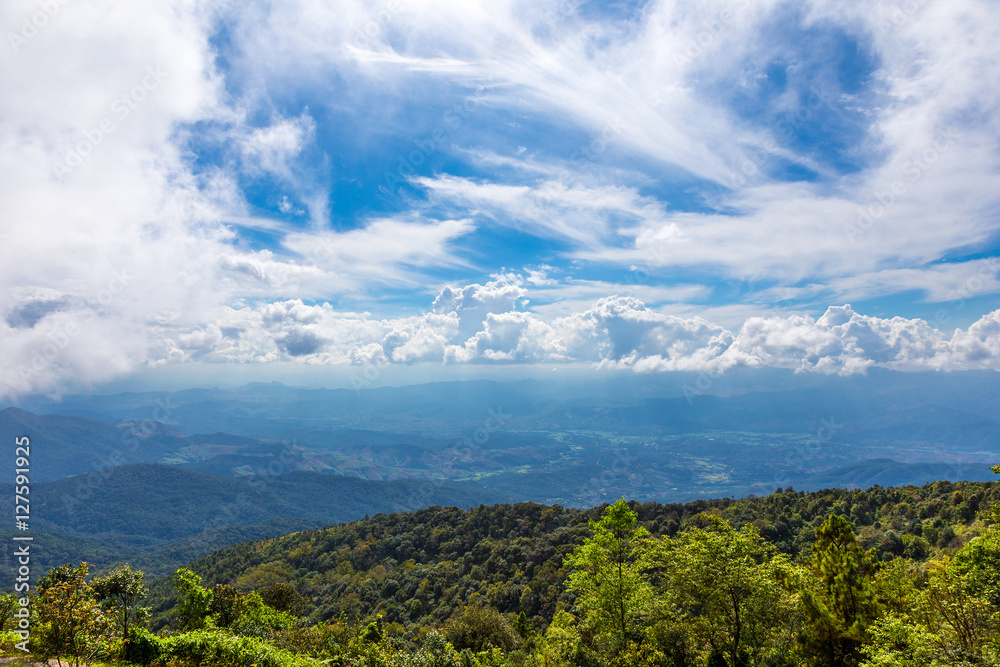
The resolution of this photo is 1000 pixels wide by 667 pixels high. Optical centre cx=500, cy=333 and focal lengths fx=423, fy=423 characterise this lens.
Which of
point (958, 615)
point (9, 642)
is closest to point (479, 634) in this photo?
point (9, 642)

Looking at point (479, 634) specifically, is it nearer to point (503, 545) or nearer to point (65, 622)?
point (65, 622)

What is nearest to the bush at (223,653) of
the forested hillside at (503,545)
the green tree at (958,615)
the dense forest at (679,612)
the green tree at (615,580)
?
the dense forest at (679,612)

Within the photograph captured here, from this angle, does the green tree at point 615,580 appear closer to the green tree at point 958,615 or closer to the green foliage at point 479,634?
the green tree at point 958,615

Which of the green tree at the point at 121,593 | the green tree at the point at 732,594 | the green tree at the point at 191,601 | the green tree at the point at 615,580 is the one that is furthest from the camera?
the green tree at the point at 191,601

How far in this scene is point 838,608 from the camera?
1944 centimetres

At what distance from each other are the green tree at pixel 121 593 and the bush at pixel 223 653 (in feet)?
5.57

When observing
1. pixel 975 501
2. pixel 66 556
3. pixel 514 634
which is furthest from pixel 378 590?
pixel 66 556

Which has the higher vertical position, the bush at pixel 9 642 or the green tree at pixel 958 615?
the green tree at pixel 958 615

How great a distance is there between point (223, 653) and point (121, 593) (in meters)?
4.21

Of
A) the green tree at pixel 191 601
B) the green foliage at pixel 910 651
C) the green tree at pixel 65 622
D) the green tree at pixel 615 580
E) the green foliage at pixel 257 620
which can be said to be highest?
the green tree at pixel 65 622

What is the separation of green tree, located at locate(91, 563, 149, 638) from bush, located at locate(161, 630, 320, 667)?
1697 millimetres

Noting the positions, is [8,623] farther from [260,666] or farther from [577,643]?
[577,643]

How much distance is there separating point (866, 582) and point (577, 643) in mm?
14250

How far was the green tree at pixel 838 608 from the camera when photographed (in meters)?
18.9
